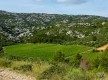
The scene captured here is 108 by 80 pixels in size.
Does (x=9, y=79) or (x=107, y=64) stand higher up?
(x=9, y=79)

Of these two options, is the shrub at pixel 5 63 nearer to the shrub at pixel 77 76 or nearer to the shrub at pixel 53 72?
the shrub at pixel 53 72

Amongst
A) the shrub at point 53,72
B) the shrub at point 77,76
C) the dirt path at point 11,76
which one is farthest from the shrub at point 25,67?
the shrub at point 77,76

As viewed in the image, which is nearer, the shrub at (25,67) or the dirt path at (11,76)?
the dirt path at (11,76)

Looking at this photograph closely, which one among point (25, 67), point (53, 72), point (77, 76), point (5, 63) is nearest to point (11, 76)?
point (25, 67)

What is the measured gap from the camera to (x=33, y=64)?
15555mm

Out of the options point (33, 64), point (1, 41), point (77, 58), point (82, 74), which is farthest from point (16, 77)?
point (1, 41)

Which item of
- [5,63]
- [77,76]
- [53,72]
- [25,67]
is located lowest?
[5,63]

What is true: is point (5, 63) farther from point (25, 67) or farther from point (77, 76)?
point (77, 76)

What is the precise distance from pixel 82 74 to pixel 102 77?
812 millimetres

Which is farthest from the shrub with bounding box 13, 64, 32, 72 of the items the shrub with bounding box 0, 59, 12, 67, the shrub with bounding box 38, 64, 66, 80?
the shrub with bounding box 38, 64, 66, 80

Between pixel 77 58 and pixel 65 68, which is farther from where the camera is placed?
pixel 77 58

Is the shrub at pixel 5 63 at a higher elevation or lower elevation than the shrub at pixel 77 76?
lower

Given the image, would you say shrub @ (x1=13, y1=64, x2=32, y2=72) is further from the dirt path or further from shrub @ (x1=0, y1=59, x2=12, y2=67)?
shrub @ (x1=0, y1=59, x2=12, y2=67)

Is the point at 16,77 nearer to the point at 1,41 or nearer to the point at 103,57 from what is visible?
the point at 103,57
